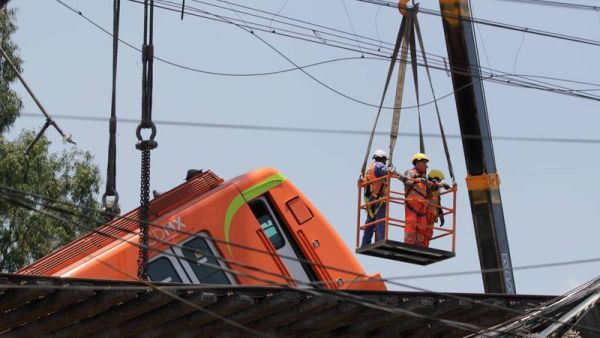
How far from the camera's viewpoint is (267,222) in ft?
51.7

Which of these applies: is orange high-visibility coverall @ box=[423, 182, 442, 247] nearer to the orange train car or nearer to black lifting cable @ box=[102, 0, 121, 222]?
the orange train car

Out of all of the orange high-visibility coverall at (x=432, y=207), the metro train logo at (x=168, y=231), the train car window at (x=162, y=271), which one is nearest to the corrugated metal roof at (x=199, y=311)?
the train car window at (x=162, y=271)

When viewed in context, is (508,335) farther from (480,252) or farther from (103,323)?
(480,252)

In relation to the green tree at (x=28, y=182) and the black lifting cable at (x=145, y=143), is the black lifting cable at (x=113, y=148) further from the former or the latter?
the green tree at (x=28, y=182)

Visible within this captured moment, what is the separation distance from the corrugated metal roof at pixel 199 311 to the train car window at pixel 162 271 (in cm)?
239

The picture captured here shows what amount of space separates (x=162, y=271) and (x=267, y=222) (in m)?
1.71

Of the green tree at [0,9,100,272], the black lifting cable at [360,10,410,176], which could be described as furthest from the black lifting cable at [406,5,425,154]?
the green tree at [0,9,100,272]

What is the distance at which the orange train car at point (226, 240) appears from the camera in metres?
14.5

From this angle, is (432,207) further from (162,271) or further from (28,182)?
(28,182)

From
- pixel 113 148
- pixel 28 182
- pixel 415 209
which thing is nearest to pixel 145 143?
pixel 113 148

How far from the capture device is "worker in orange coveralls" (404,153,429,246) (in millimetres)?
15869

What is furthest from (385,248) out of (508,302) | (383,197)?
(508,302)

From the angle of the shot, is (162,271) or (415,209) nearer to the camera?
(162,271)

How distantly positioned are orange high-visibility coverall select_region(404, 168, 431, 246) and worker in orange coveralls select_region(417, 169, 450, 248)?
0.14 feet
